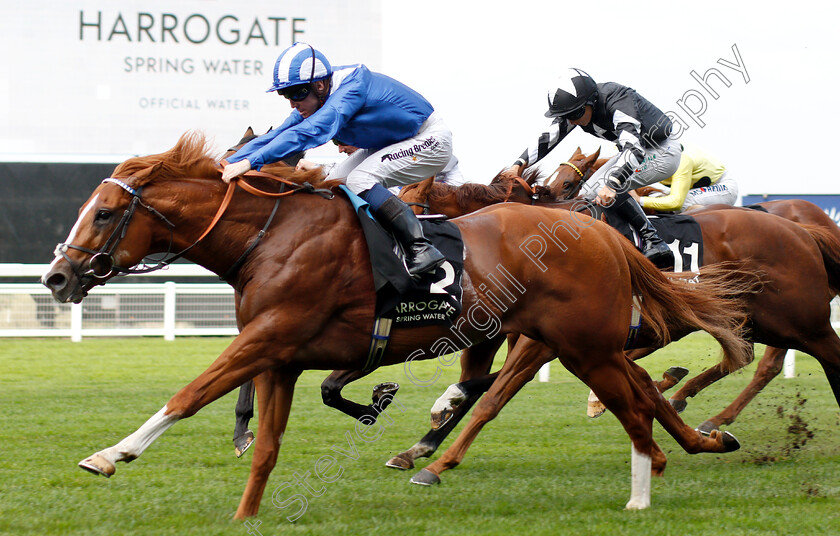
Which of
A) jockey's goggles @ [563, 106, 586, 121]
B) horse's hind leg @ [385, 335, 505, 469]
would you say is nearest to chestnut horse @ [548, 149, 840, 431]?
jockey's goggles @ [563, 106, 586, 121]

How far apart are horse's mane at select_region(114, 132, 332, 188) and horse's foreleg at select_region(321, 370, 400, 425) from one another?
1.37 m

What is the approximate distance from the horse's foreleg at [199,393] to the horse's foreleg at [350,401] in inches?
54.2

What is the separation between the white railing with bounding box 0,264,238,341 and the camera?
1203 centimetres

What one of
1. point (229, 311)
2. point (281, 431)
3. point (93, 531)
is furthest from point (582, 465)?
point (229, 311)

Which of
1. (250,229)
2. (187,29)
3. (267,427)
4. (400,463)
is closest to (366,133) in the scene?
(250,229)

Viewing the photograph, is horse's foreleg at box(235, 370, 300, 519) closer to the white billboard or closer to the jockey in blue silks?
the jockey in blue silks

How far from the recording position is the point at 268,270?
3.62 m

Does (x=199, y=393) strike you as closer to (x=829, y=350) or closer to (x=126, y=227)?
(x=126, y=227)

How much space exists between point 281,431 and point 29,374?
6.21m

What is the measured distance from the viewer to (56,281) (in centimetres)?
338

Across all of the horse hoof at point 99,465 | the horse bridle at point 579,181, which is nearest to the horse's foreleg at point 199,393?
the horse hoof at point 99,465

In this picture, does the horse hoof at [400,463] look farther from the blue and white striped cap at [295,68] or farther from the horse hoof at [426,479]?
the blue and white striped cap at [295,68]

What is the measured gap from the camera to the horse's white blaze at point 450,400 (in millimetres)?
4863

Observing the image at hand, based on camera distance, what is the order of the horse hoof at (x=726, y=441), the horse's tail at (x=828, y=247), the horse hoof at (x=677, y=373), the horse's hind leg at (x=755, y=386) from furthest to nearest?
the horse hoof at (x=677, y=373)
the horse's hind leg at (x=755, y=386)
the horse's tail at (x=828, y=247)
the horse hoof at (x=726, y=441)
